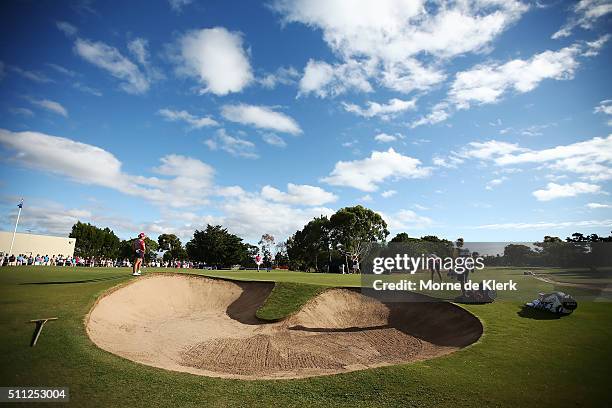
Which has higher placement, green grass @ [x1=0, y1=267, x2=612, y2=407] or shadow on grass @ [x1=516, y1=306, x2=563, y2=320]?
shadow on grass @ [x1=516, y1=306, x2=563, y2=320]

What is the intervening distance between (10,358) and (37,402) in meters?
2.75

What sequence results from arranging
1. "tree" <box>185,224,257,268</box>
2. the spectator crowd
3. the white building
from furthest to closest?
1. "tree" <box>185,224,257,268</box>
2. the white building
3. the spectator crowd

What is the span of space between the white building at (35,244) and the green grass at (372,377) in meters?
65.3

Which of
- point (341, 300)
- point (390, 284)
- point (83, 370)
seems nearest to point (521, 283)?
point (390, 284)

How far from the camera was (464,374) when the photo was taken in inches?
329

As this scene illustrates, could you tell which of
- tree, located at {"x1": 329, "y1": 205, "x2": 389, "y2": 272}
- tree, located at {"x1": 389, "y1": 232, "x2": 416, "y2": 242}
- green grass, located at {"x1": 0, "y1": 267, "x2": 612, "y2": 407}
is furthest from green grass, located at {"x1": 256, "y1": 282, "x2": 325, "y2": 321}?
tree, located at {"x1": 389, "y1": 232, "x2": 416, "y2": 242}

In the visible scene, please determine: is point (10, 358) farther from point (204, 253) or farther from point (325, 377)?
point (204, 253)

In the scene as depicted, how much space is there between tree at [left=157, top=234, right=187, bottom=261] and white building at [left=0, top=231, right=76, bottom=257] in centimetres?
5115

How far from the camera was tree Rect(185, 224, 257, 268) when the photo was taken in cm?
8500

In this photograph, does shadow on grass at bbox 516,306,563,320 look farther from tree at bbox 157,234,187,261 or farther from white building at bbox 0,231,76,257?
tree at bbox 157,234,187,261

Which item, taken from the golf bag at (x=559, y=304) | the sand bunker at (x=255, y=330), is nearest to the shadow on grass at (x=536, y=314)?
the golf bag at (x=559, y=304)

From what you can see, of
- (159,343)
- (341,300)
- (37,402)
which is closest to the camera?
(37,402)

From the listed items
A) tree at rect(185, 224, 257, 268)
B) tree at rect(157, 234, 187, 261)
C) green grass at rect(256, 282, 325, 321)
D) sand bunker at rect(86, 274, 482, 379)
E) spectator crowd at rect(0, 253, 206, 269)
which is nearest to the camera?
sand bunker at rect(86, 274, 482, 379)

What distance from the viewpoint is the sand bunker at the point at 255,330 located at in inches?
455
